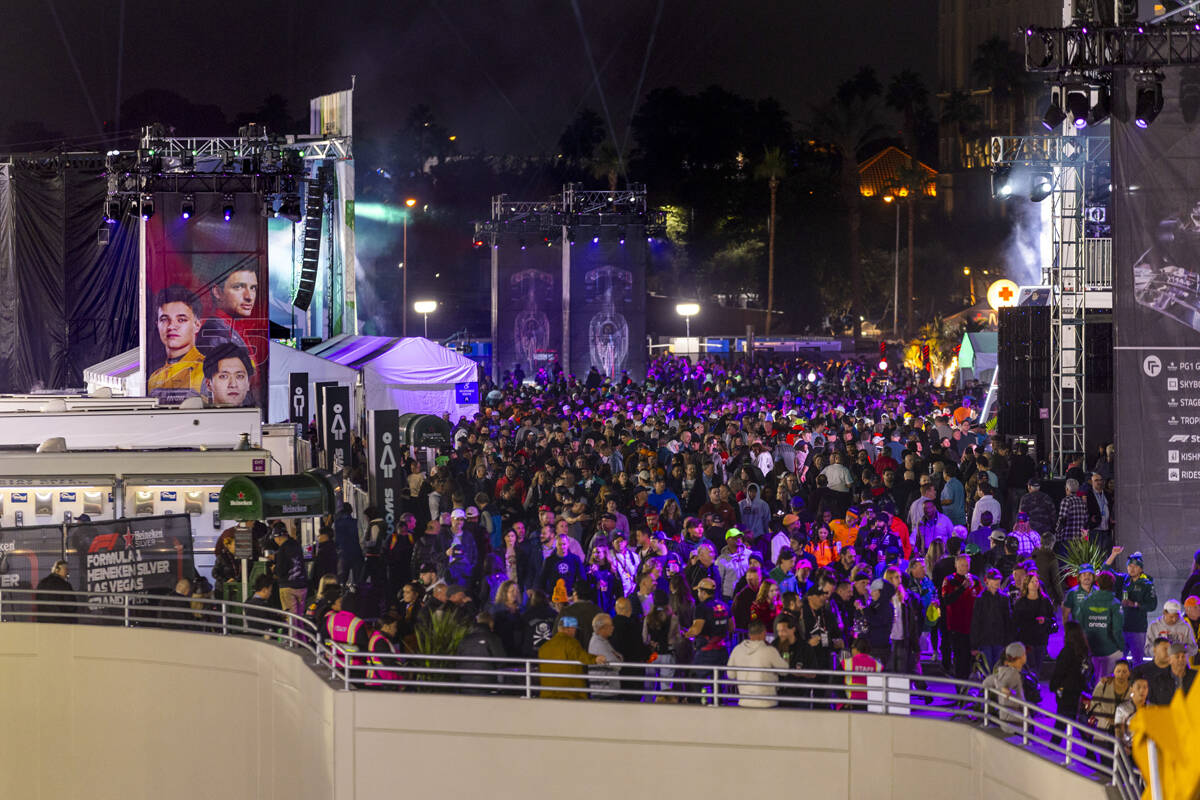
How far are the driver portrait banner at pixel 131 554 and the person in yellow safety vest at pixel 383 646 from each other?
178 inches

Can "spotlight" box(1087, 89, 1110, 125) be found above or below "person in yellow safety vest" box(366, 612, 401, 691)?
above

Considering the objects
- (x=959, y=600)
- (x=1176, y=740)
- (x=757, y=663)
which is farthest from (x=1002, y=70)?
(x=1176, y=740)

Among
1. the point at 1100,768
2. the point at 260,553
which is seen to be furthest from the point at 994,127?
the point at 1100,768

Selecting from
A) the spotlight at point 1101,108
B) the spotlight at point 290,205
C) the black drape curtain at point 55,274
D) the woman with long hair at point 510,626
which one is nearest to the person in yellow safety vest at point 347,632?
the woman with long hair at point 510,626

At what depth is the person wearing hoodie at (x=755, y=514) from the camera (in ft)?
50.3

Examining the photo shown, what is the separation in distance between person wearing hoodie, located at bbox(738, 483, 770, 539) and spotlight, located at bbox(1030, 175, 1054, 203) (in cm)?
1019

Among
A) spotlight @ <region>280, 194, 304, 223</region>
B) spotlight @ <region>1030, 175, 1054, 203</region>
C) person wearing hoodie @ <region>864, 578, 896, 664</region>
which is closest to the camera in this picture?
person wearing hoodie @ <region>864, 578, 896, 664</region>

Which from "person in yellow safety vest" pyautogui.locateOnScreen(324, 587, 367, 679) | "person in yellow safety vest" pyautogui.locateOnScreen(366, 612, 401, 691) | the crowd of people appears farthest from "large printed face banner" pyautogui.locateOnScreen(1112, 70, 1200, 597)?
"person in yellow safety vest" pyautogui.locateOnScreen(324, 587, 367, 679)

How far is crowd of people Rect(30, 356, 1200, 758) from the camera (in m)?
10.6

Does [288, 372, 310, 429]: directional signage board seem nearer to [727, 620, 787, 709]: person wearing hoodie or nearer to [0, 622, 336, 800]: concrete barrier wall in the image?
[0, 622, 336, 800]: concrete barrier wall

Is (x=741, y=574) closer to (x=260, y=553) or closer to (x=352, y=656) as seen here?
(x=352, y=656)

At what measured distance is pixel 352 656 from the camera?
1120 cm

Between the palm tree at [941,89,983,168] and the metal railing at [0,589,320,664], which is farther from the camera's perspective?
the palm tree at [941,89,983,168]

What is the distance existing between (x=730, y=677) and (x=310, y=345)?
81.8ft
